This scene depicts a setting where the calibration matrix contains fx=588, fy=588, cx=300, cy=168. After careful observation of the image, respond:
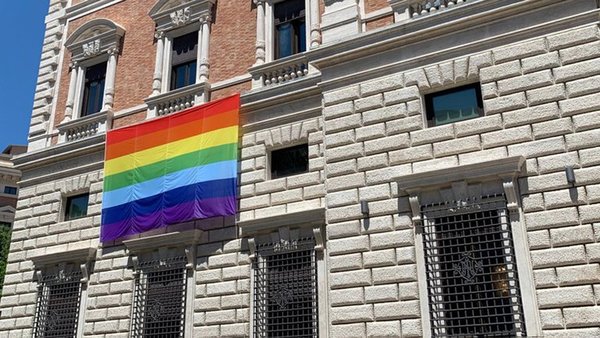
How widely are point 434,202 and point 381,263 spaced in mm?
1473

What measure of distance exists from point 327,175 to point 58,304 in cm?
862

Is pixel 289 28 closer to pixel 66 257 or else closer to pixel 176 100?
pixel 176 100

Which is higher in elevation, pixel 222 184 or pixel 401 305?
pixel 222 184

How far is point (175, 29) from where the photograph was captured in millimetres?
16672

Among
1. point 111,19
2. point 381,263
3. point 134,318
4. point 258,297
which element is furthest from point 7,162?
point 381,263

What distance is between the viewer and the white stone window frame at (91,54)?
17.5 meters

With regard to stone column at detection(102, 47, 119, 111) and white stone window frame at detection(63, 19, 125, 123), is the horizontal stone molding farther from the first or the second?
white stone window frame at detection(63, 19, 125, 123)

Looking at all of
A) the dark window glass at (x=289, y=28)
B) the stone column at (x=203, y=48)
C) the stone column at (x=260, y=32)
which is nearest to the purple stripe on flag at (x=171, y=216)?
the stone column at (x=203, y=48)

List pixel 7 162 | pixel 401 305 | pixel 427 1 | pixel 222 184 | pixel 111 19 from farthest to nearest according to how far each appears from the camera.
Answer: pixel 7 162 → pixel 111 19 → pixel 222 184 → pixel 427 1 → pixel 401 305

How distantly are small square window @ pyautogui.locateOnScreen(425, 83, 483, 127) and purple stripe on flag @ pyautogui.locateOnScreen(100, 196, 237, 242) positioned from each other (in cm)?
495

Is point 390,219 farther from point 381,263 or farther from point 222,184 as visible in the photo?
point 222,184

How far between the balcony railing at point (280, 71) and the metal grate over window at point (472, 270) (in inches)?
195

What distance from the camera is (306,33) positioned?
47.0ft

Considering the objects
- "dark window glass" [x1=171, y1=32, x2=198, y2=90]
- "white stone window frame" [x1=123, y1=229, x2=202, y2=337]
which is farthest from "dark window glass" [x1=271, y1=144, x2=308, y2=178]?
"dark window glass" [x1=171, y1=32, x2=198, y2=90]
